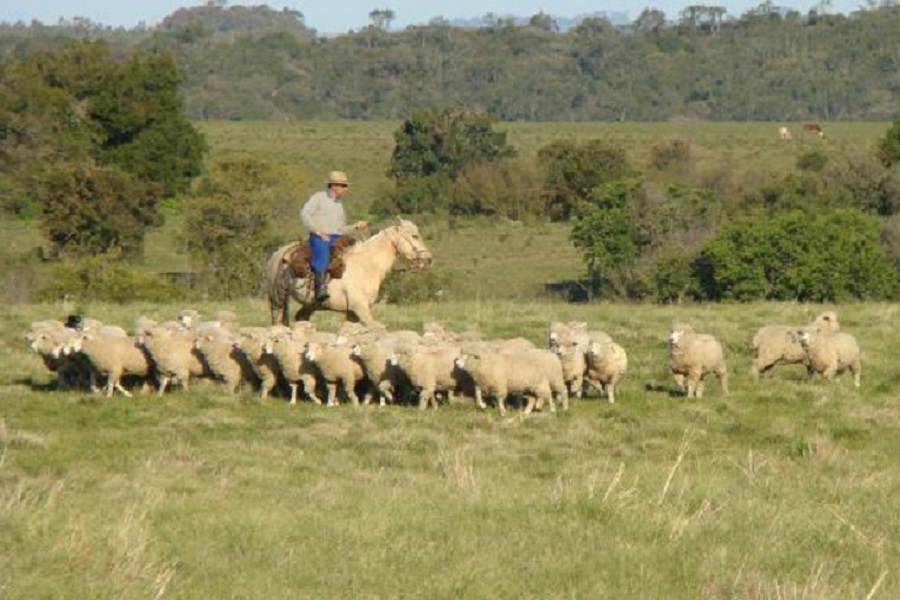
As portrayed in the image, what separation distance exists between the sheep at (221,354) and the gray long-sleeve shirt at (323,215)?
92.9 inches

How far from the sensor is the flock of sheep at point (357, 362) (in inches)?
624

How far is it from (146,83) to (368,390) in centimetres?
4089

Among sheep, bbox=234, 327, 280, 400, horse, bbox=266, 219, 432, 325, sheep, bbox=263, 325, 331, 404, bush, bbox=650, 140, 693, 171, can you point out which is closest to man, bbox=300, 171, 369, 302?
horse, bbox=266, 219, 432, 325

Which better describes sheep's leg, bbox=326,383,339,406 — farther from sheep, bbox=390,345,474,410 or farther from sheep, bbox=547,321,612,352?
sheep, bbox=547,321,612,352

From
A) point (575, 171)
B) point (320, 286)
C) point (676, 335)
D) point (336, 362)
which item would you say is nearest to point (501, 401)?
point (336, 362)

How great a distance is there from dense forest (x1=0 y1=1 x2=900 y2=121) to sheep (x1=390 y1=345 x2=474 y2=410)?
123 meters

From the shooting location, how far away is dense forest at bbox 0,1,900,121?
5679 inches

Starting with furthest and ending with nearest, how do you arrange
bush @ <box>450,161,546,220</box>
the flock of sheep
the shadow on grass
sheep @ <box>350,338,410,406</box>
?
1. bush @ <box>450,161,546,220</box>
2. the shadow on grass
3. sheep @ <box>350,338,410,406</box>
4. the flock of sheep

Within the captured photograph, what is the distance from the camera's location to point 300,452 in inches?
555

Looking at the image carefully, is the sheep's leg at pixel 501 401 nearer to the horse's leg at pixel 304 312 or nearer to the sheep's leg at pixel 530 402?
the sheep's leg at pixel 530 402

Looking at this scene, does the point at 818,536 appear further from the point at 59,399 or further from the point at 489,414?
the point at 59,399

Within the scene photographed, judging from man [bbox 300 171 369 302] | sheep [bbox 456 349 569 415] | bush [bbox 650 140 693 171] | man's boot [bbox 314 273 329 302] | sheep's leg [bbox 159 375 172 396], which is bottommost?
bush [bbox 650 140 693 171]

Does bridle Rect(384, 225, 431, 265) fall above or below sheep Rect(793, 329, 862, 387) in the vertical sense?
above

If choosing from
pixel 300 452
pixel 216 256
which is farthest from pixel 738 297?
pixel 300 452
